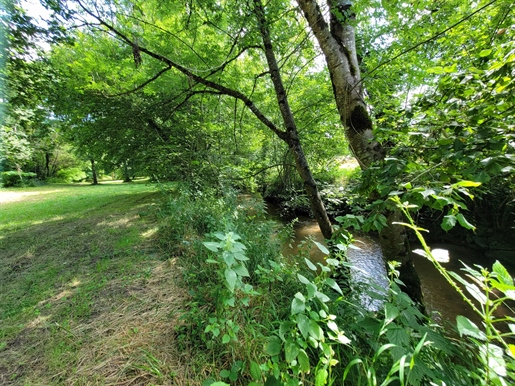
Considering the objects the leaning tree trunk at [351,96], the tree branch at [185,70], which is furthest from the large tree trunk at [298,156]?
the leaning tree trunk at [351,96]

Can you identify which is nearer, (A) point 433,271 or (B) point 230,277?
(B) point 230,277

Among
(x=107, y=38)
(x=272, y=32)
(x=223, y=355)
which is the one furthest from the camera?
(x=107, y=38)

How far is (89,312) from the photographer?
68.8 inches

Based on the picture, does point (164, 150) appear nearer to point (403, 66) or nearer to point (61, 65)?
point (61, 65)

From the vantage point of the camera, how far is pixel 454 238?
5211 mm

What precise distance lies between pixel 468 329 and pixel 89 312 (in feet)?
8.21

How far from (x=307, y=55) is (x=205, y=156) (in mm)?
2752

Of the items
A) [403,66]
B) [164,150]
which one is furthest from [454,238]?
[164,150]

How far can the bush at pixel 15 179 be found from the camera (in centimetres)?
1429

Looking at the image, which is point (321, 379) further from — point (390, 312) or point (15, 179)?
point (15, 179)

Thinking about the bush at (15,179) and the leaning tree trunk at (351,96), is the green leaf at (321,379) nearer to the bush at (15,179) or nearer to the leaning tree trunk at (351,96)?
the leaning tree trunk at (351,96)

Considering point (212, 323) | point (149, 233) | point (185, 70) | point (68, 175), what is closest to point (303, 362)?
point (212, 323)

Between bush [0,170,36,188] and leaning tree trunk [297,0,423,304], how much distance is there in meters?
21.6

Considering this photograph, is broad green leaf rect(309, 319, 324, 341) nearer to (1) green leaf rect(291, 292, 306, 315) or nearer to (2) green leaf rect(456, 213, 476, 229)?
(1) green leaf rect(291, 292, 306, 315)
